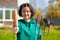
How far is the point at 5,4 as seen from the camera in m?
6.30

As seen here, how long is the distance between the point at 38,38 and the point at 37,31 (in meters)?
0.03

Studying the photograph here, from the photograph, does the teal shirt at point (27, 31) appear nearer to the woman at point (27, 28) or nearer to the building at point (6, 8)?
the woman at point (27, 28)

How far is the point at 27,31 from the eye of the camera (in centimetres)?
78

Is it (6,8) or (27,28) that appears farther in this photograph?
(6,8)

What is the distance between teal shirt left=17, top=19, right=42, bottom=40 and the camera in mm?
778

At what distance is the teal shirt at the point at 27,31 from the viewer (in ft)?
2.55

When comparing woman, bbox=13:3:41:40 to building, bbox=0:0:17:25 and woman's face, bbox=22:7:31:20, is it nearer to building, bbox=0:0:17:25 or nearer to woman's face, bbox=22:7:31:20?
woman's face, bbox=22:7:31:20

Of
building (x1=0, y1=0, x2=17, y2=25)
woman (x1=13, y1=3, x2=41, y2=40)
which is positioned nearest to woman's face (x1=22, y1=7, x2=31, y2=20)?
woman (x1=13, y1=3, x2=41, y2=40)

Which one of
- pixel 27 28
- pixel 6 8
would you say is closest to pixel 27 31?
pixel 27 28

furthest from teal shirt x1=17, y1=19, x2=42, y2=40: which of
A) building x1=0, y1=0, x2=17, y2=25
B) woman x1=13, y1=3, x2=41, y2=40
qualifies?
building x1=0, y1=0, x2=17, y2=25

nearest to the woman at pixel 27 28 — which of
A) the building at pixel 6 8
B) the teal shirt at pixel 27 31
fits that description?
the teal shirt at pixel 27 31

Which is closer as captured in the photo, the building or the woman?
the woman

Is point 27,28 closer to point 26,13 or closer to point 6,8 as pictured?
point 26,13

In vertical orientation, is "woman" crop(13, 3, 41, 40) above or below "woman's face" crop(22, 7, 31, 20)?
below
